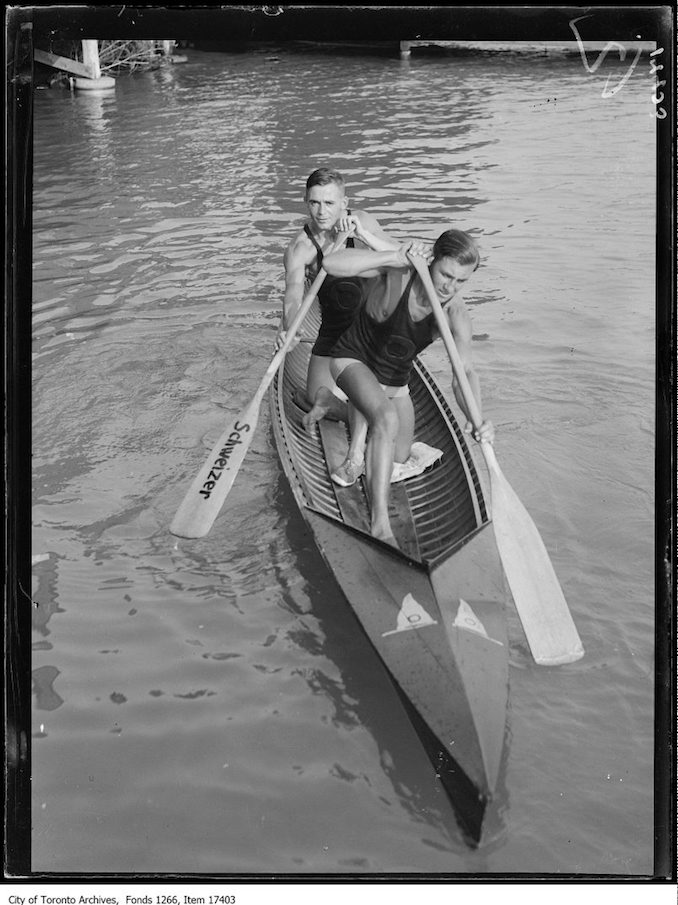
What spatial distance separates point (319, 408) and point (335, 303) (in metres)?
0.62

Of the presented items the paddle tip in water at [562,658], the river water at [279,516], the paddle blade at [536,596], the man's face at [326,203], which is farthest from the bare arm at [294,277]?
the paddle tip in water at [562,658]

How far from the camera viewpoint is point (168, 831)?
3367mm

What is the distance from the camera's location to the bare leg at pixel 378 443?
4.34m

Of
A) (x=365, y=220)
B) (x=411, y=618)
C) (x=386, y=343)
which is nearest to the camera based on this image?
(x=411, y=618)

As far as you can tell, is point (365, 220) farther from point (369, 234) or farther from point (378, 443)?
point (378, 443)

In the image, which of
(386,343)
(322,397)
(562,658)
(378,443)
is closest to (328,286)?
(386,343)

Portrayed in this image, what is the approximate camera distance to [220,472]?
4.58 meters

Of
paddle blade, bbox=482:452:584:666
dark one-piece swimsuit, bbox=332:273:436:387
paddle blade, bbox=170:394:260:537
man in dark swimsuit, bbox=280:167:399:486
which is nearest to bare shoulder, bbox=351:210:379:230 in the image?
man in dark swimsuit, bbox=280:167:399:486

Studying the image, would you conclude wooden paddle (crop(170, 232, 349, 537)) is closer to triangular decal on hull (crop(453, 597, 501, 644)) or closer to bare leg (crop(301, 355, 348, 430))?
bare leg (crop(301, 355, 348, 430))

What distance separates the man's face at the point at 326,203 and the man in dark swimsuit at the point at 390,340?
35 cm

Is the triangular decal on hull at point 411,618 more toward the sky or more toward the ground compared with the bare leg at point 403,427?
more toward the ground

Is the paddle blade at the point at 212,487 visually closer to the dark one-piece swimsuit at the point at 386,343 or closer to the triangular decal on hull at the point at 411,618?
the dark one-piece swimsuit at the point at 386,343

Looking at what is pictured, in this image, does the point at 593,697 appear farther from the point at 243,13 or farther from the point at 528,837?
the point at 243,13

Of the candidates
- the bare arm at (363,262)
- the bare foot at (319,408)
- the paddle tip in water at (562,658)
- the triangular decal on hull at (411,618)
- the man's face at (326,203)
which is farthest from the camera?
the bare foot at (319,408)
